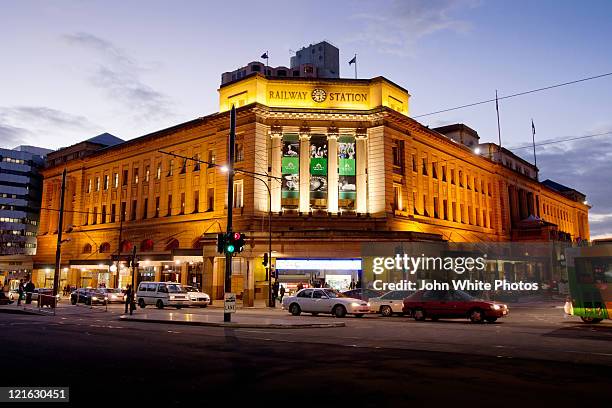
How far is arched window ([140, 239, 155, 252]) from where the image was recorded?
182ft

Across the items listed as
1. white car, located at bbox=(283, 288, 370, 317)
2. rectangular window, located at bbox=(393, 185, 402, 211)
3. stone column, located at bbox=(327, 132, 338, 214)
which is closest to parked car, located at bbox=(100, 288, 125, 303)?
stone column, located at bbox=(327, 132, 338, 214)

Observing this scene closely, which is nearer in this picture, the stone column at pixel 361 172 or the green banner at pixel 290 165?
the stone column at pixel 361 172

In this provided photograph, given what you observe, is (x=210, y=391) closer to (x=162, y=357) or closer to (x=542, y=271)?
(x=162, y=357)

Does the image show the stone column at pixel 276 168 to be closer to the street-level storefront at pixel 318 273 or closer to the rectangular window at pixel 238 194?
the rectangular window at pixel 238 194

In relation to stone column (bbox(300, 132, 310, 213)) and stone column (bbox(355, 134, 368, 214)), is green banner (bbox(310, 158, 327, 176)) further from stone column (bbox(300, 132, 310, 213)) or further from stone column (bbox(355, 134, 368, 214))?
stone column (bbox(355, 134, 368, 214))

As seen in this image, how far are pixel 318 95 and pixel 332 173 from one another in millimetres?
7243

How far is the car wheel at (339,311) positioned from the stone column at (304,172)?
17720mm

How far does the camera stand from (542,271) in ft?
213

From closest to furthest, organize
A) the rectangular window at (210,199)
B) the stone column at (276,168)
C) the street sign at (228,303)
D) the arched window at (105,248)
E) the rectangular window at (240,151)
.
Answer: the street sign at (228,303) < the stone column at (276,168) < the rectangular window at (240,151) < the rectangular window at (210,199) < the arched window at (105,248)

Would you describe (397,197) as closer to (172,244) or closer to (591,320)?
(172,244)

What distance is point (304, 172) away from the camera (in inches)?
1843

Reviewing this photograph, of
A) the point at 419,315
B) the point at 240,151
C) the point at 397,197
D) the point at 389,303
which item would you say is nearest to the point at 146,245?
the point at 240,151

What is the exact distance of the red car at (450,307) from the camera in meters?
24.4

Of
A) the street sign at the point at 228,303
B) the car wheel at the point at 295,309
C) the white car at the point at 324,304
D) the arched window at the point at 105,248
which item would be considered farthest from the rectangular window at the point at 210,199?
the street sign at the point at 228,303
